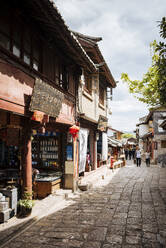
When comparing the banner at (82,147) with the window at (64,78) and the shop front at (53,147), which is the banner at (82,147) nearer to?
the shop front at (53,147)

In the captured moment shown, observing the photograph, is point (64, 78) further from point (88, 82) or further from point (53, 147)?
point (88, 82)

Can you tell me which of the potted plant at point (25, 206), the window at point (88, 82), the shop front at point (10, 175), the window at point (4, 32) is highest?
the window at point (88, 82)

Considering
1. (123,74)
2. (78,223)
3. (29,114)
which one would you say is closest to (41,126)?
(29,114)

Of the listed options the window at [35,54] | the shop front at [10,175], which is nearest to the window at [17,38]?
the window at [35,54]

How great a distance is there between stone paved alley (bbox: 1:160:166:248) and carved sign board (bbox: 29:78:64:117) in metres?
3.72

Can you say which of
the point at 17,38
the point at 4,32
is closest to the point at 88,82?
the point at 17,38

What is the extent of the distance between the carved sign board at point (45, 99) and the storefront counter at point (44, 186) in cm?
328

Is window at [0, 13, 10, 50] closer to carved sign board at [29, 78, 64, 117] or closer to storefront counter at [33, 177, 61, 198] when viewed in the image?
carved sign board at [29, 78, 64, 117]

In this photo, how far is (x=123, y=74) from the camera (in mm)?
14312

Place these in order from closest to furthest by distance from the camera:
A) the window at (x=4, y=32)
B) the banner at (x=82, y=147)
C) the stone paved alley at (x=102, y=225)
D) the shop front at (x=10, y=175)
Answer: the stone paved alley at (x=102, y=225) → the window at (x=4, y=32) → the shop front at (x=10, y=175) → the banner at (x=82, y=147)

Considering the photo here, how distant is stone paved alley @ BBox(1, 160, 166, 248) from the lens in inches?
206

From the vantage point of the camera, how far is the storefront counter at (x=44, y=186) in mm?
9672

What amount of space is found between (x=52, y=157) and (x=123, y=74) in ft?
24.6

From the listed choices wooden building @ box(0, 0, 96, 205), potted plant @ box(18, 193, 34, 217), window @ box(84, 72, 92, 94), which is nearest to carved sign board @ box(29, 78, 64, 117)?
wooden building @ box(0, 0, 96, 205)
